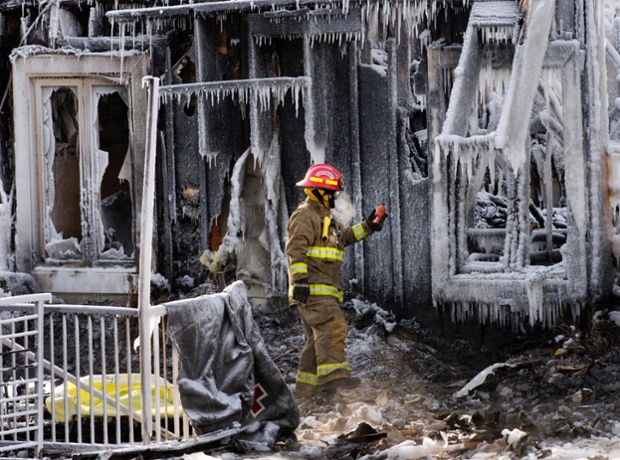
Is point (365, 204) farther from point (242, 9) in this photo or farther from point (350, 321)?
point (242, 9)

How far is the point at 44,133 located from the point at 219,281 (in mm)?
2709

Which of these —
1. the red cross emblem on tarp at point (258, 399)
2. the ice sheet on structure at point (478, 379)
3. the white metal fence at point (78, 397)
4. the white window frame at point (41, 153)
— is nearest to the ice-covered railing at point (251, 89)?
the white window frame at point (41, 153)

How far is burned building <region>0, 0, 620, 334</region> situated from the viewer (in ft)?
31.6

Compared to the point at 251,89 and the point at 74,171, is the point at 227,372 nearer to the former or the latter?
the point at 251,89

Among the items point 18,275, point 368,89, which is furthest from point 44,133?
point 368,89

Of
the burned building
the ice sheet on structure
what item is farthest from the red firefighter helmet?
the ice sheet on structure

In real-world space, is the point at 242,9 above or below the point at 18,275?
above

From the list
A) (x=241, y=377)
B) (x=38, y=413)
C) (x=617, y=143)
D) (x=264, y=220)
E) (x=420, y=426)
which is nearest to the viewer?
(x=38, y=413)

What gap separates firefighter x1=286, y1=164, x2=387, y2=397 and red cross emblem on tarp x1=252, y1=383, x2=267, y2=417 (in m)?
1.47

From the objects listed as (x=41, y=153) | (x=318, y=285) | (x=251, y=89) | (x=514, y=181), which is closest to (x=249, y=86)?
(x=251, y=89)

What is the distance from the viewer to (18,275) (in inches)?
468

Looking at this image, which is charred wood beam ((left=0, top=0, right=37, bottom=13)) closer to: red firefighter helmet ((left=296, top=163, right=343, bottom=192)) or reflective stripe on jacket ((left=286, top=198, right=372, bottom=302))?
red firefighter helmet ((left=296, top=163, right=343, bottom=192))

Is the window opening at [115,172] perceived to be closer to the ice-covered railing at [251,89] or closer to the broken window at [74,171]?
the broken window at [74,171]

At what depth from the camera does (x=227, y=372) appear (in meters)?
7.24
